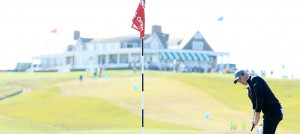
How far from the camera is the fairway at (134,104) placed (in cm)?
5250

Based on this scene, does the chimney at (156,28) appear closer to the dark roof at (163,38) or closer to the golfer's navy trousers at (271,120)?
the dark roof at (163,38)

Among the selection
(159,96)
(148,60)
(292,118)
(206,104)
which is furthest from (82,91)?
(148,60)

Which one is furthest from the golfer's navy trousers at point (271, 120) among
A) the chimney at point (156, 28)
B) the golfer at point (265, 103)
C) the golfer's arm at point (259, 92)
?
the chimney at point (156, 28)

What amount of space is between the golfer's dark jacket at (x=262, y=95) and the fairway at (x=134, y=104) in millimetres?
33904

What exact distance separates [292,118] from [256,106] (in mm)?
45383

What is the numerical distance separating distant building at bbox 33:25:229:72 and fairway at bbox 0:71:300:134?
2761 cm

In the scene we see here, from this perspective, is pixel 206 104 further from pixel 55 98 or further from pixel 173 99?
pixel 55 98

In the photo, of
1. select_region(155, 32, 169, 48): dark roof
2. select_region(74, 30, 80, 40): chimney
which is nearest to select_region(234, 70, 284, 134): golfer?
select_region(155, 32, 169, 48): dark roof

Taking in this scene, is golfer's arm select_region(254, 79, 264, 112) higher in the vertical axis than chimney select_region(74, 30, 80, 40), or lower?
lower

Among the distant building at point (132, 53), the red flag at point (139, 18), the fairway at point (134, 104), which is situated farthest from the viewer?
the distant building at point (132, 53)

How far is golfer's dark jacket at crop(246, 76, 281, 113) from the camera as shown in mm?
12406

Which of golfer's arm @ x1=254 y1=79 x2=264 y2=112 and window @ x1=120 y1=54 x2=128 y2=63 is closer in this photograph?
golfer's arm @ x1=254 y1=79 x2=264 y2=112

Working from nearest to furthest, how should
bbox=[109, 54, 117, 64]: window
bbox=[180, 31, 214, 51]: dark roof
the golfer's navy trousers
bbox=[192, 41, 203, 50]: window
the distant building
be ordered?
the golfer's navy trousers
the distant building
bbox=[109, 54, 117, 64]: window
bbox=[180, 31, 214, 51]: dark roof
bbox=[192, 41, 203, 50]: window

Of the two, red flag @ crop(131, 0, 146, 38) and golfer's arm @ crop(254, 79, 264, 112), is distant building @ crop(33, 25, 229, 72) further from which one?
golfer's arm @ crop(254, 79, 264, 112)
